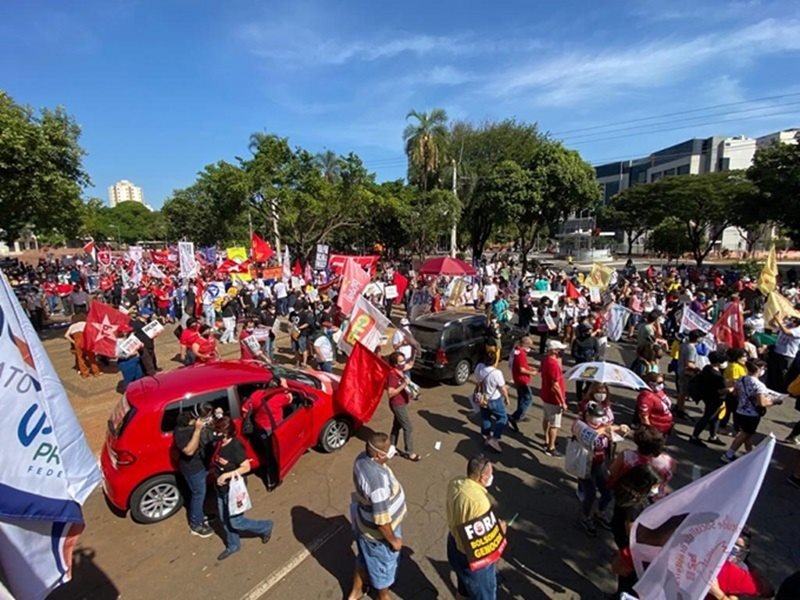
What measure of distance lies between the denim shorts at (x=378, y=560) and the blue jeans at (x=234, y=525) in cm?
148

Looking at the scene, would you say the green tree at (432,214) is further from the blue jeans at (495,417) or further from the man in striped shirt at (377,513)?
the man in striped shirt at (377,513)

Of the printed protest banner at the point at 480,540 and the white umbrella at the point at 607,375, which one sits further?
the white umbrella at the point at 607,375

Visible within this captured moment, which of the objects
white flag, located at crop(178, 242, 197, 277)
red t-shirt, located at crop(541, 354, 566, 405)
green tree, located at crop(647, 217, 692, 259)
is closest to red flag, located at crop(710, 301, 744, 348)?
red t-shirt, located at crop(541, 354, 566, 405)

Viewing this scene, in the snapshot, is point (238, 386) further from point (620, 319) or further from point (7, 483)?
point (620, 319)

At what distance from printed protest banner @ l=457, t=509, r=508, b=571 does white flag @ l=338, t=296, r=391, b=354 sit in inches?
182

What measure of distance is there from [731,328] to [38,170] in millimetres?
17296

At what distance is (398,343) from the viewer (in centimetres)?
898

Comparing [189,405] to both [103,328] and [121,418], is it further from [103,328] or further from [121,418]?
[103,328]

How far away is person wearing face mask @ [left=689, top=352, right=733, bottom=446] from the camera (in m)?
6.55

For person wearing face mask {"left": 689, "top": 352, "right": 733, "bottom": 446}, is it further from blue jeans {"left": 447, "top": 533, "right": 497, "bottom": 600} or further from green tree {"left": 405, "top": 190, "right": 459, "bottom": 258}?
green tree {"left": 405, "top": 190, "right": 459, "bottom": 258}

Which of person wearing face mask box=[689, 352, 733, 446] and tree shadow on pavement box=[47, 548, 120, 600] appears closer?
tree shadow on pavement box=[47, 548, 120, 600]

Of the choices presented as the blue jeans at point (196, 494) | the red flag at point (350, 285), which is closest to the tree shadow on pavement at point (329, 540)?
the blue jeans at point (196, 494)

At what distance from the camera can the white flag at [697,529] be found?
2.35 metres

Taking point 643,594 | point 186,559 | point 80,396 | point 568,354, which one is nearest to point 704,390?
point 643,594
